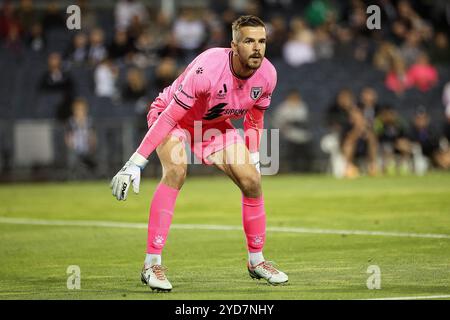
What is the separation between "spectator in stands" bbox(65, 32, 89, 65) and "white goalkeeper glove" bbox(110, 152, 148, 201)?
56.9 feet

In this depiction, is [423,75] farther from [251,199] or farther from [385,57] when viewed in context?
[251,199]

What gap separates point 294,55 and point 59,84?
5.61 metres

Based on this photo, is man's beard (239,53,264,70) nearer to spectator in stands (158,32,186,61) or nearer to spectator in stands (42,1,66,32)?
spectator in stands (158,32,186,61)

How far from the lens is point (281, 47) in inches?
1068

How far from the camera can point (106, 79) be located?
2586 cm

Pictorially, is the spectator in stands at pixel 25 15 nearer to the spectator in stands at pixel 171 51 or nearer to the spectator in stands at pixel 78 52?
the spectator in stands at pixel 78 52

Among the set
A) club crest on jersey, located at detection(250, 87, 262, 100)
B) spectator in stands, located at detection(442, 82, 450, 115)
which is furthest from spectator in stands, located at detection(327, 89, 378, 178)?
club crest on jersey, located at detection(250, 87, 262, 100)

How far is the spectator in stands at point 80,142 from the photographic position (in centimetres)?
2450

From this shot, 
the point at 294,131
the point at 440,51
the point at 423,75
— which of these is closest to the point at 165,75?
the point at 294,131

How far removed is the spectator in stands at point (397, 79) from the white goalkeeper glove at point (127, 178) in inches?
712

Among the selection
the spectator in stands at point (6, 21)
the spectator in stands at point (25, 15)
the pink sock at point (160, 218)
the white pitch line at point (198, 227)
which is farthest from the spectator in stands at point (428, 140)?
the pink sock at point (160, 218)

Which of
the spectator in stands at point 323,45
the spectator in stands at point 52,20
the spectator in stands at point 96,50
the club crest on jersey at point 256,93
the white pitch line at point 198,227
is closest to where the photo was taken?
the club crest on jersey at point 256,93
